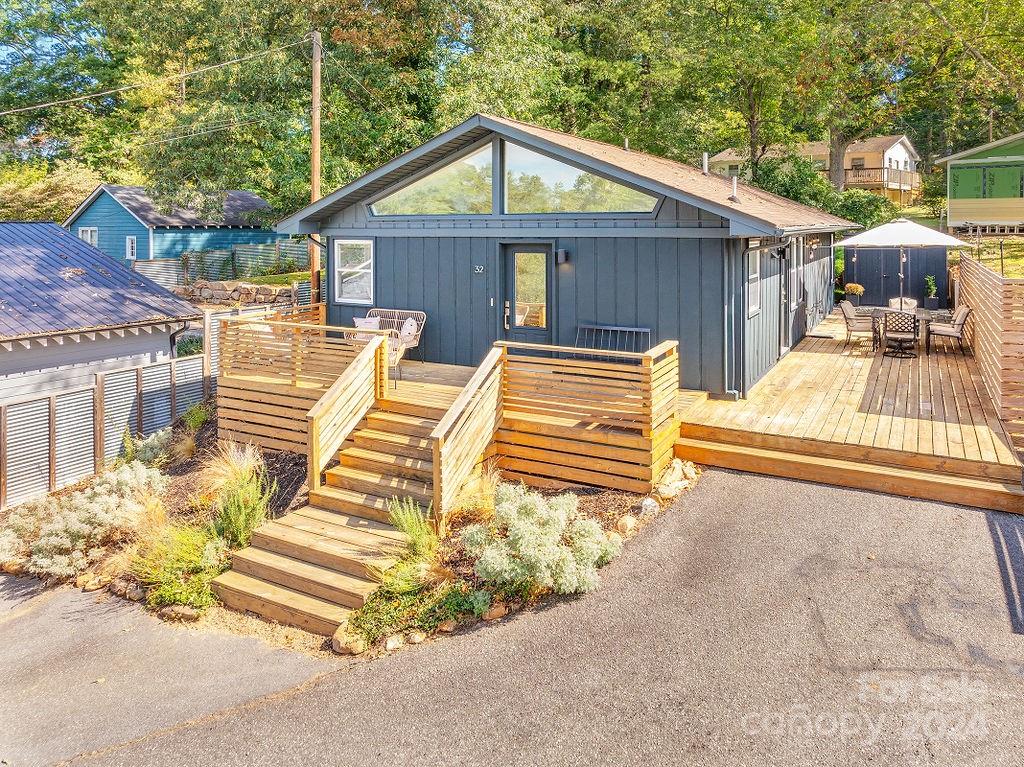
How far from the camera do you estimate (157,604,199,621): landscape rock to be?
657cm

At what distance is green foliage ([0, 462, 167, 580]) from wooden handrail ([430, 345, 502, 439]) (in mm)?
3850

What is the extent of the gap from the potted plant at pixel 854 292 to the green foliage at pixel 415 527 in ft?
50.9

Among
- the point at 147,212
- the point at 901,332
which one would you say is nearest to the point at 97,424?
the point at 901,332

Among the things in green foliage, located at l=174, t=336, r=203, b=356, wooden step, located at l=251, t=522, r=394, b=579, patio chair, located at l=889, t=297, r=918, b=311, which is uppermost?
patio chair, located at l=889, t=297, r=918, b=311

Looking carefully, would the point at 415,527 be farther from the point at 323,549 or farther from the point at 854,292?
the point at 854,292

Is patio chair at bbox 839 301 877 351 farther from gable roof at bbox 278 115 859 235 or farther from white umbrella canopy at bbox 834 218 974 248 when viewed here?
gable roof at bbox 278 115 859 235

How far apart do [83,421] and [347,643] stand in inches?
283

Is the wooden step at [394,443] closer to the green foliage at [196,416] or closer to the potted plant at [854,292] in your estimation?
the green foliage at [196,416]

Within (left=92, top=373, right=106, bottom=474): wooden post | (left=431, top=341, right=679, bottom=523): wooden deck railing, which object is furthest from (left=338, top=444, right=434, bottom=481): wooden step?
(left=92, top=373, right=106, bottom=474): wooden post

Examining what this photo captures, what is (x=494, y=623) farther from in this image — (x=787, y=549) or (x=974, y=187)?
(x=974, y=187)

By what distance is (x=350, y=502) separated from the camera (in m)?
7.55

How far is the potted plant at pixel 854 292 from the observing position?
19095 mm

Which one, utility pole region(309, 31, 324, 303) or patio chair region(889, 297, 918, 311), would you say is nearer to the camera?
patio chair region(889, 297, 918, 311)

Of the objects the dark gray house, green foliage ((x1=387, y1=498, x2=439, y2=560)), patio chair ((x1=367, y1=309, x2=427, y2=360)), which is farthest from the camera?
patio chair ((x1=367, y1=309, x2=427, y2=360))
